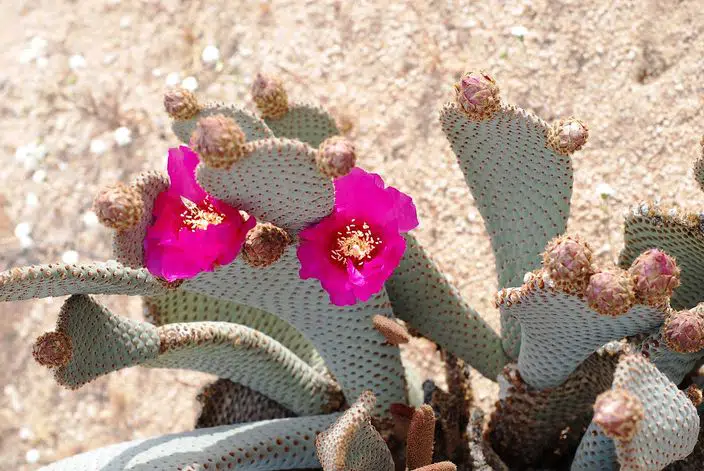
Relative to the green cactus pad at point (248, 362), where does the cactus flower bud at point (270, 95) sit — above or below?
above

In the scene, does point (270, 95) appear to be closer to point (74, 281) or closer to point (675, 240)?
point (74, 281)

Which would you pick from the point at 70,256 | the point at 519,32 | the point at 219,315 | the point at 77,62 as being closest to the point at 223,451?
the point at 219,315

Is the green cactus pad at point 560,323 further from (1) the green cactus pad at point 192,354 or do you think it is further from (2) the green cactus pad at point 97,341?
(2) the green cactus pad at point 97,341

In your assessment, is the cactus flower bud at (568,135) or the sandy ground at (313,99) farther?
the sandy ground at (313,99)

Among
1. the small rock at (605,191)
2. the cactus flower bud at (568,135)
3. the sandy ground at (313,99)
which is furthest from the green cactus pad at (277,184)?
the small rock at (605,191)

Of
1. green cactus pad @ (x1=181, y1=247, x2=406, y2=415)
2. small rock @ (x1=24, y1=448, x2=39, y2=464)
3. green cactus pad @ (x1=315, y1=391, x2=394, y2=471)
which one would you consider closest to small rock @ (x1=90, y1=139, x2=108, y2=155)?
small rock @ (x1=24, y1=448, x2=39, y2=464)

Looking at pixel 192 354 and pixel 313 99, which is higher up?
pixel 192 354

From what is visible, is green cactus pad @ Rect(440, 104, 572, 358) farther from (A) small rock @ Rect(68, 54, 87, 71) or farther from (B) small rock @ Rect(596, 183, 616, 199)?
(A) small rock @ Rect(68, 54, 87, 71)
